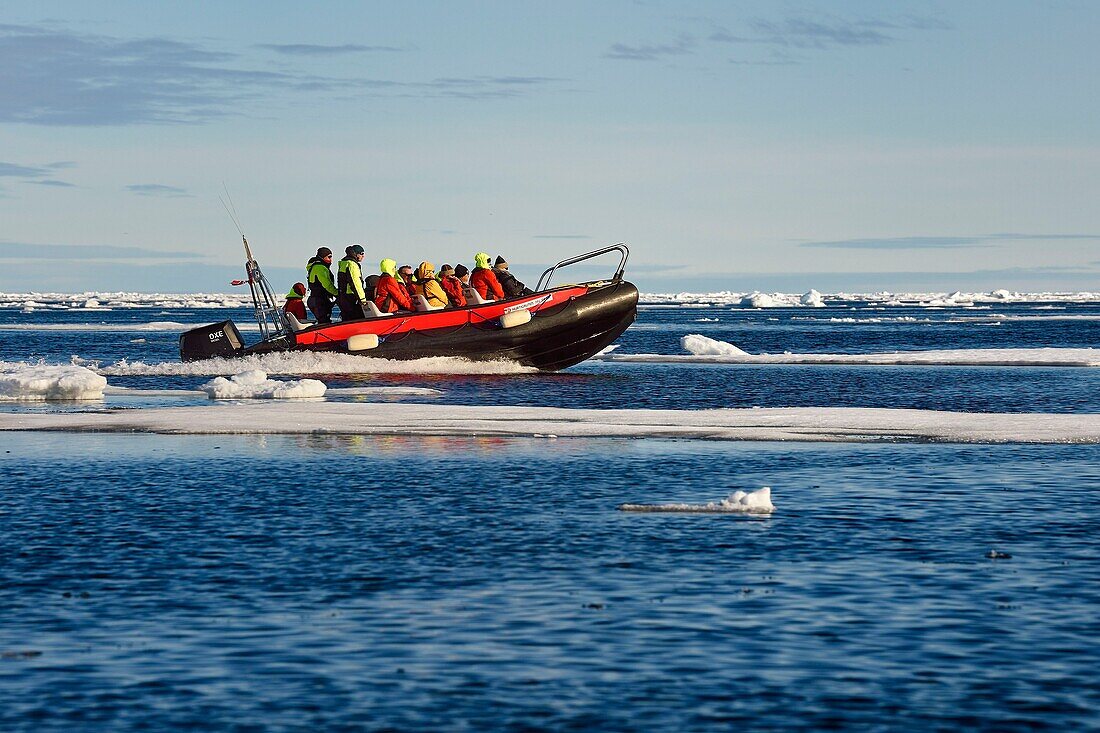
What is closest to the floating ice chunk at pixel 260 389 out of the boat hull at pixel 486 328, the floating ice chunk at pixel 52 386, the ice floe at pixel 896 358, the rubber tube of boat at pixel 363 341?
the floating ice chunk at pixel 52 386

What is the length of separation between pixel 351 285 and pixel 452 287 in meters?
1.87

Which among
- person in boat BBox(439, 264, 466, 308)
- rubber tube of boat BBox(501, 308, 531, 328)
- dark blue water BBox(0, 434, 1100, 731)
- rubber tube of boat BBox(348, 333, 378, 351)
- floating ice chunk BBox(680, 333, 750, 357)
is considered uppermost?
person in boat BBox(439, 264, 466, 308)

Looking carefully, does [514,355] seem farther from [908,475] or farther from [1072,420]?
[908,475]

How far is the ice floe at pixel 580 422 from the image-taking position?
16.0 metres

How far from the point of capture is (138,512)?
10.5 metres

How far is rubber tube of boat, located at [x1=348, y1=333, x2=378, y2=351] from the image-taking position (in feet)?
85.9

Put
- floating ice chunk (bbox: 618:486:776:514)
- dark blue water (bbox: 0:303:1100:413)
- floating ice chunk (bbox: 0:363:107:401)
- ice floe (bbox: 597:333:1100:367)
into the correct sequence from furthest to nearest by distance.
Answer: ice floe (bbox: 597:333:1100:367)
dark blue water (bbox: 0:303:1100:413)
floating ice chunk (bbox: 0:363:107:401)
floating ice chunk (bbox: 618:486:776:514)

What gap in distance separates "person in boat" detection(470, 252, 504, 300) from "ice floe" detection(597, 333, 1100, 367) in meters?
8.42

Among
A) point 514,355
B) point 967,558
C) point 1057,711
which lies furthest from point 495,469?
point 514,355

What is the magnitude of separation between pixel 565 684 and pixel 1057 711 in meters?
1.97

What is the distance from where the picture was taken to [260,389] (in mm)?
20969

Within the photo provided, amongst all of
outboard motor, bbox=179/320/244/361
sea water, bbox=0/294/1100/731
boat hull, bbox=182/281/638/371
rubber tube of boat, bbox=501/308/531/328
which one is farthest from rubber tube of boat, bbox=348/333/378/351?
sea water, bbox=0/294/1100/731

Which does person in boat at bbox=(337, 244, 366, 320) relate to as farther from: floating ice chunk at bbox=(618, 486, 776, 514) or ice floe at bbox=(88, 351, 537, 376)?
floating ice chunk at bbox=(618, 486, 776, 514)

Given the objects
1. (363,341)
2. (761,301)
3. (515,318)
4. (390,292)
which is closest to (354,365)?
(363,341)
